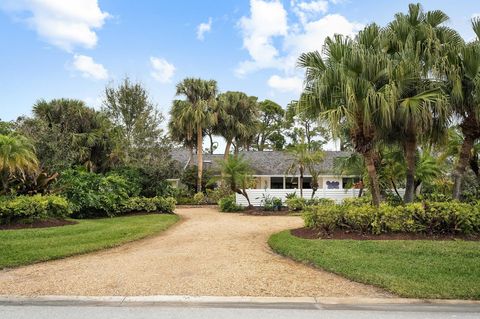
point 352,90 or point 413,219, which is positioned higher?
point 352,90

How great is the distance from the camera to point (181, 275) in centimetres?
693

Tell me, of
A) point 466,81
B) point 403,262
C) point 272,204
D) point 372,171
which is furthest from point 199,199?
point 403,262

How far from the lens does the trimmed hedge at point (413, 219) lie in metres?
9.88

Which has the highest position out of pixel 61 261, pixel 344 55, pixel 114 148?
pixel 344 55

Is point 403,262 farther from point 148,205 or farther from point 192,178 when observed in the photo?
point 192,178

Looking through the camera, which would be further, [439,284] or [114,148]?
[114,148]

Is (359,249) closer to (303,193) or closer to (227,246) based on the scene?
(227,246)

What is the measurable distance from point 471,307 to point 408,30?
909cm

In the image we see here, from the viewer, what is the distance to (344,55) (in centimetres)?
1062

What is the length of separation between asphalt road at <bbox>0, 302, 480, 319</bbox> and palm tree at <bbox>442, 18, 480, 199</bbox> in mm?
7521

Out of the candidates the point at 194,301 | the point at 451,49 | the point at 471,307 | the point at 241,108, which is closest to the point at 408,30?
the point at 451,49

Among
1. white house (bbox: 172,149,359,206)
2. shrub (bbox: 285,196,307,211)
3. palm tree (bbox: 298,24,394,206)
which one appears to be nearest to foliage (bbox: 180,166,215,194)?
white house (bbox: 172,149,359,206)

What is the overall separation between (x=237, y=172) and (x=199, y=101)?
10.5 meters

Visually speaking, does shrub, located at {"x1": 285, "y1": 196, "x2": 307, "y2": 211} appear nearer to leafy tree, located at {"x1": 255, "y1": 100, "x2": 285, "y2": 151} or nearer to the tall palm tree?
the tall palm tree
